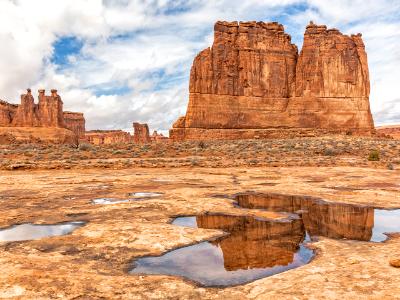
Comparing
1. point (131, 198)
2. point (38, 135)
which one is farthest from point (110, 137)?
point (131, 198)

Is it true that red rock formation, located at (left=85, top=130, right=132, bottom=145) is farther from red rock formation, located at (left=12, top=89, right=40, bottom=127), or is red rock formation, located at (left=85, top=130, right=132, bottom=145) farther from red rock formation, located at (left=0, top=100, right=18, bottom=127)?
red rock formation, located at (left=0, top=100, right=18, bottom=127)

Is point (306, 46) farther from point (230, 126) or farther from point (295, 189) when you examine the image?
point (295, 189)

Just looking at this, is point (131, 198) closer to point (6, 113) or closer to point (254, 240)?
point (254, 240)

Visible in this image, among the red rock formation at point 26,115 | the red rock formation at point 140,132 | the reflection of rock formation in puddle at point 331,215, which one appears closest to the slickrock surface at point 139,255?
the reflection of rock formation in puddle at point 331,215

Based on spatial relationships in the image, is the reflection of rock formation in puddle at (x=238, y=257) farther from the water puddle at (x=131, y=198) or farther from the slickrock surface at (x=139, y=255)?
the water puddle at (x=131, y=198)

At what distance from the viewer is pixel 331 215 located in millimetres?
8367

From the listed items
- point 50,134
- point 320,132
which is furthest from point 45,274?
point 50,134

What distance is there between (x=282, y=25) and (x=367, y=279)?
240 feet

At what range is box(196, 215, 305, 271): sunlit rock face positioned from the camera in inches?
208

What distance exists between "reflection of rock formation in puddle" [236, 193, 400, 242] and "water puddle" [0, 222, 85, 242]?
14.7 feet

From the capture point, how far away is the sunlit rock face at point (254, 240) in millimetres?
5281

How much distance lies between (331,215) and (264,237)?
8.71 feet

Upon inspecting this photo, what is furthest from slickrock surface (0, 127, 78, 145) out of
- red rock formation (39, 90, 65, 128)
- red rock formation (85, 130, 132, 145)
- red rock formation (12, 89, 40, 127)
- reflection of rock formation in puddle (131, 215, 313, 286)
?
reflection of rock formation in puddle (131, 215, 313, 286)

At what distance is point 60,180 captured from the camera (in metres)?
15.4
